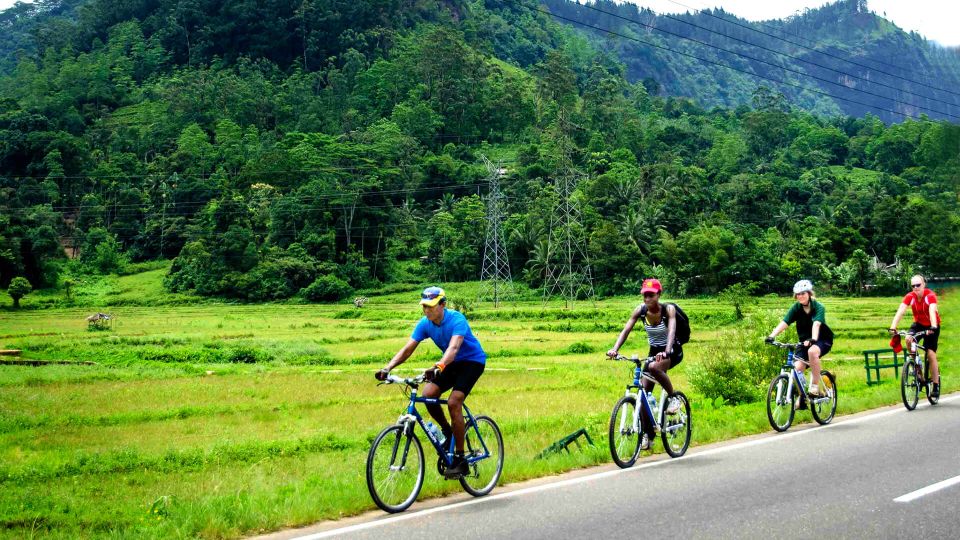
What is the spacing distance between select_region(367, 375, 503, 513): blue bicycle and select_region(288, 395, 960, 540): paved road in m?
0.21

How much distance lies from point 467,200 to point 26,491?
80.2m

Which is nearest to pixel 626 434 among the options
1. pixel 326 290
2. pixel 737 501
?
pixel 737 501

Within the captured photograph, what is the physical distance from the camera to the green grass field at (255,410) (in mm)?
8844

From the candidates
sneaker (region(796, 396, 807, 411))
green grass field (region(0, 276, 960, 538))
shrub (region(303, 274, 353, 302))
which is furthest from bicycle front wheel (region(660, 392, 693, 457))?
shrub (region(303, 274, 353, 302))

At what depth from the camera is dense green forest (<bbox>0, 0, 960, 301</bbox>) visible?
3061 inches

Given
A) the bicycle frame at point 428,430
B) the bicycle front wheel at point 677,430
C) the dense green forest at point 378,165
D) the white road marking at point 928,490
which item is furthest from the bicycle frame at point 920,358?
the dense green forest at point 378,165

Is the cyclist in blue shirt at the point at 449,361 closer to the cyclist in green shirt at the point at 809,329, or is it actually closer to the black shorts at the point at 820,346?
the cyclist in green shirt at the point at 809,329

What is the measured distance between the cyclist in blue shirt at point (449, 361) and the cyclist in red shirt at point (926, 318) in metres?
8.91

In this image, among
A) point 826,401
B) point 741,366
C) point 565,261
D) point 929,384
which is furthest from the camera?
point 565,261

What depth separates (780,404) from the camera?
38.6 feet

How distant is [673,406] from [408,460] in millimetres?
3774

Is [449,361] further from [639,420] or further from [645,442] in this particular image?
[645,442]

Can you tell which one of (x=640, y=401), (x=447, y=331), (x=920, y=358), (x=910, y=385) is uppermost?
(x=447, y=331)

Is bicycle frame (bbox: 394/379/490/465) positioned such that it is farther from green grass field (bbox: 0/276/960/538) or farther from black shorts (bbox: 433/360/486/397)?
green grass field (bbox: 0/276/960/538)
